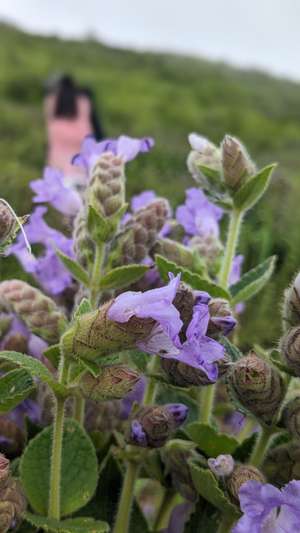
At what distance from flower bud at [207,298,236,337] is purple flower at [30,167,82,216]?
0.20 metres

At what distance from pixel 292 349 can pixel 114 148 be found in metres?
0.22

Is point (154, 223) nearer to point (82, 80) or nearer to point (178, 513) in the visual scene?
point (178, 513)

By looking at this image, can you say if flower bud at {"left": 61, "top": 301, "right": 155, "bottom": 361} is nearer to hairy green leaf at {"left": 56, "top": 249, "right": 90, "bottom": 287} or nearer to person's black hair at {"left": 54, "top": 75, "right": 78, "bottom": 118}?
hairy green leaf at {"left": 56, "top": 249, "right": 90, "bottom": 287}

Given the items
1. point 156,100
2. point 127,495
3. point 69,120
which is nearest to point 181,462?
point 127,495

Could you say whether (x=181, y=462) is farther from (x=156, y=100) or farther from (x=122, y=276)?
(x=156, y=100)

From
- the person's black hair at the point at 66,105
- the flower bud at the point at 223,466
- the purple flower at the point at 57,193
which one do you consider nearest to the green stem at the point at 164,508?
the flower bud at the point at 223,466

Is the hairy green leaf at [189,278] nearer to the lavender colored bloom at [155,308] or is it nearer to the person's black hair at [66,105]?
the lavender colored bloom at [155,308]

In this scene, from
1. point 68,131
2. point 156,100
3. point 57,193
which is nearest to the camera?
point 57,193

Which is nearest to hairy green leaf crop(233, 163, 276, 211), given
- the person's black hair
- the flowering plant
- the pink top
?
the flowering plant

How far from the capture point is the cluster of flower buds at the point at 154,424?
41 cm

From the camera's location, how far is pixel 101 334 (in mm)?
362

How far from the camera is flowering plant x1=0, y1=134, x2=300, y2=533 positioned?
14.2 inches

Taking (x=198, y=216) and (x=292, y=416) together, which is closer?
(x=292, y=416)

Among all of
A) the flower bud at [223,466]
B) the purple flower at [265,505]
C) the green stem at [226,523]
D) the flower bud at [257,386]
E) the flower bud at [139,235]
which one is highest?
the flower bud at [139,235]
